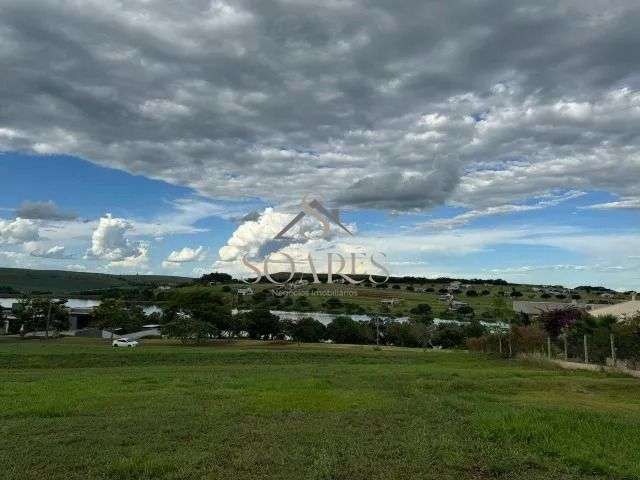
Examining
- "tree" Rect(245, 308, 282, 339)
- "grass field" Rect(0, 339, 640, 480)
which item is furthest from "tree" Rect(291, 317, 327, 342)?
"grass field" Rect(0, 339, 640, 480)

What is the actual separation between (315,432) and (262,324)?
74441mm

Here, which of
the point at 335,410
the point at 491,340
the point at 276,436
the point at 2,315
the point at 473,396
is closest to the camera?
the point at 276,436

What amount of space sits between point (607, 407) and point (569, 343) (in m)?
18.8

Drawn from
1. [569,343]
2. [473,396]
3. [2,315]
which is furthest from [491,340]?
[2,315]

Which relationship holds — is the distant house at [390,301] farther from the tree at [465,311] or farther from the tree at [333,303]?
the tree at [465,311]

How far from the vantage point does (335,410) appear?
13836 millimetres

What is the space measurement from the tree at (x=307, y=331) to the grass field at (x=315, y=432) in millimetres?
62969

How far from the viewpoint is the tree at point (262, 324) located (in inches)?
3324

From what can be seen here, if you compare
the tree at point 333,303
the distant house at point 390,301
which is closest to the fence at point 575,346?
the tree at point 333,303

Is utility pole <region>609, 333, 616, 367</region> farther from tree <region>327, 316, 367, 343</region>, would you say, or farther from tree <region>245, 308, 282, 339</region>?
tree <region>245, 308, 282, 339</region>

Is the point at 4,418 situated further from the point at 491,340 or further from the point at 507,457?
the point at 491,340

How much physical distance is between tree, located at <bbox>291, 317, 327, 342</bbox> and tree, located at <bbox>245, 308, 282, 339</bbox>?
3025mm

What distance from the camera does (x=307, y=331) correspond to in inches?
3228

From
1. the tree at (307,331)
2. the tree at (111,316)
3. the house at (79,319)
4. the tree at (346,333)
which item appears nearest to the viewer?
the tree at (307,331)
